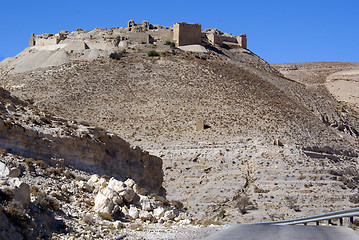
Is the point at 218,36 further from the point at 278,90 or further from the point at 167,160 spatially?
the point at 167,160

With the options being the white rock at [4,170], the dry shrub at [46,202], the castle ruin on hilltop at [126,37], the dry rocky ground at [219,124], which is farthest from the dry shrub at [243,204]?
the castle ruin on hilltop at [126,37]

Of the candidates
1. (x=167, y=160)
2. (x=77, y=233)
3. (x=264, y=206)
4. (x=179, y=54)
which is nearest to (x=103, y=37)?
(x=179, y=54)

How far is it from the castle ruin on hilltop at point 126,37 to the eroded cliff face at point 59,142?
56.7 metres

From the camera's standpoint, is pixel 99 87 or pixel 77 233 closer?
pixel 77 233

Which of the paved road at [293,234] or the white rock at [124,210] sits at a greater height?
the white rock at [124,210]

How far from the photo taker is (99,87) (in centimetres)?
6494

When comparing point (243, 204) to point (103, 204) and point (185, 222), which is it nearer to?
point (185, 222)

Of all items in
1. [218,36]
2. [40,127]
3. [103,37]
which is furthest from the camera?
[218,36]

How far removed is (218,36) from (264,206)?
5039 centimetres

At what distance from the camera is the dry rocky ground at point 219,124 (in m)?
40.9

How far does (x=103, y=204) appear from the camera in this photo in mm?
14008

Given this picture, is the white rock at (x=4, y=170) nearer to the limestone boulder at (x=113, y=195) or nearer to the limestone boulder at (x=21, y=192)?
the limestone boulder at (x=21, y=192)

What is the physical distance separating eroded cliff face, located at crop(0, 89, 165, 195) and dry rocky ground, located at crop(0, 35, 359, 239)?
1.03 meters

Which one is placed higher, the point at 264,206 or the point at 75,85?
the point at 75,85
